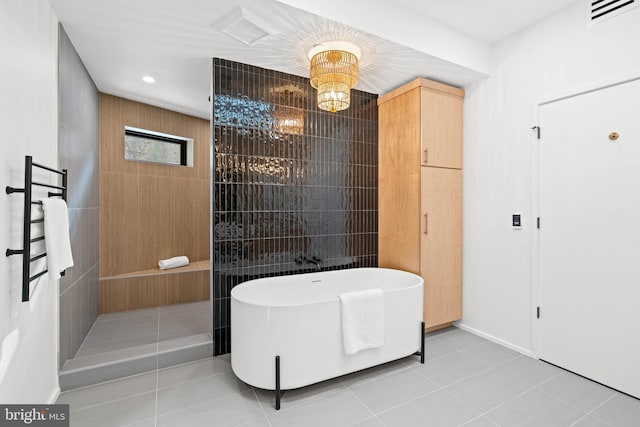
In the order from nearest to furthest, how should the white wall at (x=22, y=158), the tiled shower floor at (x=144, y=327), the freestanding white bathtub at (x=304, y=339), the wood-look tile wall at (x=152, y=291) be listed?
the white wall at (x=22, y=158) → the freestanding white bathtub at (x=304, y=339) → the tiled shower floor at (x=144, y=327) → the wood-look tile wall at (x=152, y=291)

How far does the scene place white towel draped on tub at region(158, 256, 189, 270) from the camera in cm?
369

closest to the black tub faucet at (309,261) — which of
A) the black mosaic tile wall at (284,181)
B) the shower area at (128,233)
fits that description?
the black mosaic tile wall at (284,181)

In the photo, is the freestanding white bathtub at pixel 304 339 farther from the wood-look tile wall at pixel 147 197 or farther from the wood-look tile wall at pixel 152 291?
the wood-look tile wall at pixel 147 197

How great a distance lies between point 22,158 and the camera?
149 centimetres

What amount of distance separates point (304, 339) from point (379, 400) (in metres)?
0.63

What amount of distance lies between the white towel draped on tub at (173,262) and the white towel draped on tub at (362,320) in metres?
2.51

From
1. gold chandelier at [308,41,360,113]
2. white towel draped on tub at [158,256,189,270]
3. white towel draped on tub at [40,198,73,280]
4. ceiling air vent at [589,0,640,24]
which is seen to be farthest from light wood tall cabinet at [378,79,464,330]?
white towel draped on tub at [40,198,73,280]

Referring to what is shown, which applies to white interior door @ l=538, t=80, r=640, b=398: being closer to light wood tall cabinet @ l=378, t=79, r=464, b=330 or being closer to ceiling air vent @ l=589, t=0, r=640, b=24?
ceiling air vent @ l=589, t=0, r=640, b=24

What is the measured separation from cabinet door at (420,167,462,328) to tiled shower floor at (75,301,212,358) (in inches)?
83.4

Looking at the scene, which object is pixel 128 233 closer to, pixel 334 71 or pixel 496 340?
pixel 334 71

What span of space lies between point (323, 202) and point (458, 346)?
183 centimetres

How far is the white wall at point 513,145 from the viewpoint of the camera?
2236mm

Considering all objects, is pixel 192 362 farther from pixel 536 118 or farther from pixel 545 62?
pixel 545 62

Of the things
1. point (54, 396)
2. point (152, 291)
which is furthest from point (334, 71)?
point (152, 291)
